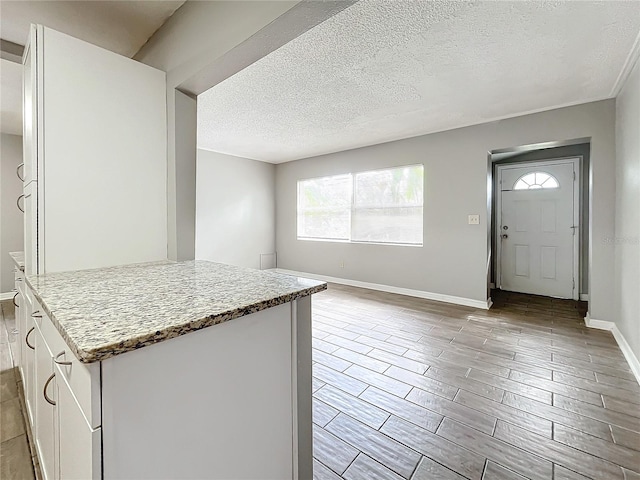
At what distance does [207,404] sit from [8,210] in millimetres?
5654

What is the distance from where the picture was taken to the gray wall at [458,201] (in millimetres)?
3135

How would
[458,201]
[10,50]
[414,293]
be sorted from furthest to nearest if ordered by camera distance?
1. [414,293]
2. [458,201]
3. [10,50]

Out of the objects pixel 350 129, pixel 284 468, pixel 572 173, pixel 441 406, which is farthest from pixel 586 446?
pixel 572 173

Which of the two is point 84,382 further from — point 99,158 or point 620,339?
point 620,339

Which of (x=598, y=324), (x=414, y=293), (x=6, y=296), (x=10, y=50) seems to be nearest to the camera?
(x=10, y=50)

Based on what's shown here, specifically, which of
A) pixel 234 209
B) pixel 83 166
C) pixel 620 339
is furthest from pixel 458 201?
pixel 83 166

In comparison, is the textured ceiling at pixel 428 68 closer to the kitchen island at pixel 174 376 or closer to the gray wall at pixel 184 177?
the gray wall at pixel 184 177

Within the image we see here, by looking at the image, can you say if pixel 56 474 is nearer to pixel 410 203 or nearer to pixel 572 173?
pixel 410 203

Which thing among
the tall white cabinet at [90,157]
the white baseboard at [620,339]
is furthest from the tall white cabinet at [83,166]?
the white baseboard at [620,339]

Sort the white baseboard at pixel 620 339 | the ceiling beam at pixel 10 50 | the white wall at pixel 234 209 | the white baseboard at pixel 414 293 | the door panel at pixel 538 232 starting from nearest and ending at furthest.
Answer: the ceiling beam at pixel 10 50 → the white baseboard at pixel 620 339 → the white baseboard at pixel 414 293 → the door panel at pixel 538 232 → the white wall at pixel 234 209

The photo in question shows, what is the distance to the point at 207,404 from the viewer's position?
2.69 feet

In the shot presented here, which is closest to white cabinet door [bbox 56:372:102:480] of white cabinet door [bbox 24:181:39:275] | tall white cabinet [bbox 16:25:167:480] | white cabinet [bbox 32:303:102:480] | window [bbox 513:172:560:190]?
white cabinet [bbox 32:303:102:480]

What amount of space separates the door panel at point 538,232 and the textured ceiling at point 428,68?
155 centimetres

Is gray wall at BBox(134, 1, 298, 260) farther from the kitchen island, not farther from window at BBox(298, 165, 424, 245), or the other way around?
window at BBox(298, 165, 424, 245)
